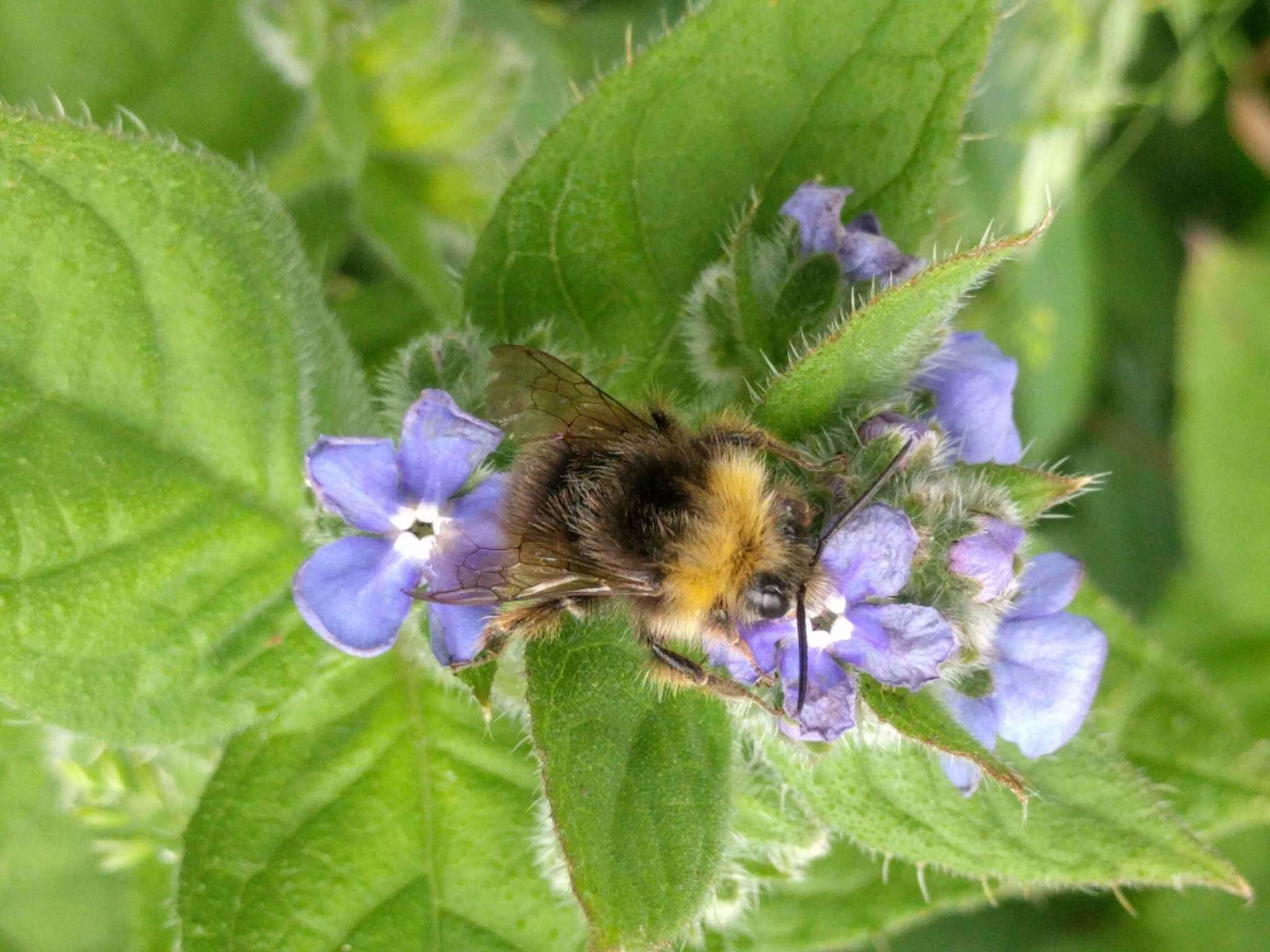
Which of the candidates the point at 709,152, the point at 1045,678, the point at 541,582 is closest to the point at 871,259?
the point at 709,152

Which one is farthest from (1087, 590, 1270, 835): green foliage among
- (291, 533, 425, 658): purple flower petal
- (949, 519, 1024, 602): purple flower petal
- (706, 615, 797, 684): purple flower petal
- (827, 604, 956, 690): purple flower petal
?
(291, 533, 425, 658): purple flower petal

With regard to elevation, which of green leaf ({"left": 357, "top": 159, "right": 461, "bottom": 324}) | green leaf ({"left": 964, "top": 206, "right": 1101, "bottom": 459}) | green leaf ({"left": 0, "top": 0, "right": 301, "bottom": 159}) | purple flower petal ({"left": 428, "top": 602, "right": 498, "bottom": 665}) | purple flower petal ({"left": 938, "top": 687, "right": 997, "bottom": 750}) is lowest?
purple flower petal ({"left": 938, "top": 687, "right": 997, "bottom": 750})

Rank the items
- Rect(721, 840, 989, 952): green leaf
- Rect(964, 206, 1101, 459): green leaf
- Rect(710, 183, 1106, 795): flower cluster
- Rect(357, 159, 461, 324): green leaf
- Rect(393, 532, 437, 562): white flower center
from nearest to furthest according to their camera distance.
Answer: Rect(710, 183, 1106, 795): flower cluster → Rect(393, 532, 437, 562): white flower center → Rect(721, 840, 989, 952): green leaf → Rect(357, 159, 461, 324): green leaf → Rect(964, 206, 1101, 459): green leaf

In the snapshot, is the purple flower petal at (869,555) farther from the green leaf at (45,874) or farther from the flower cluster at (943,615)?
the green leaf at (45,874)

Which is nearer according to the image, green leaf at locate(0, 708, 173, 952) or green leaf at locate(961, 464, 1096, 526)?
green leaf at locate(961, 464, 1096, 526)

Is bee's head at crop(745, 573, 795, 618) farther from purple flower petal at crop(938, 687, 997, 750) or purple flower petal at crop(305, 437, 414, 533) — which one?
purple flower petal at crop(305, 437, 414, 533)

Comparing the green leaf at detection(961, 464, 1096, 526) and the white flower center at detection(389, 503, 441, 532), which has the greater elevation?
the white flower center at detection(389, 503, 441, 532)

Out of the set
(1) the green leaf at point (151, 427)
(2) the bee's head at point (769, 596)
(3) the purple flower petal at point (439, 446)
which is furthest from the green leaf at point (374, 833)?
(2) the bee's head at point (769, 596)
